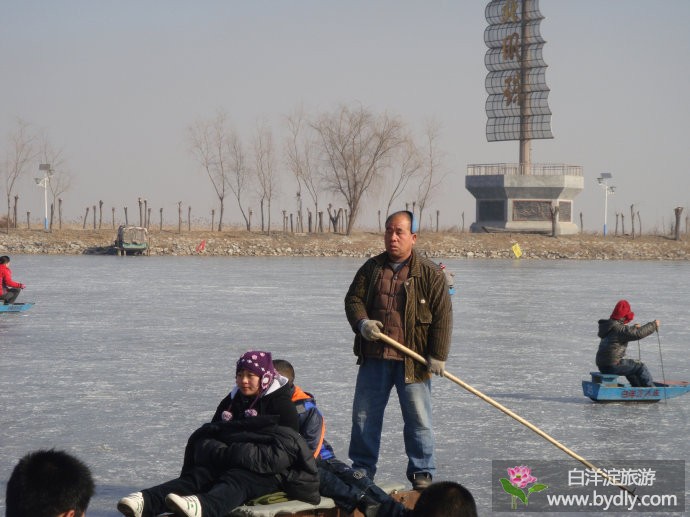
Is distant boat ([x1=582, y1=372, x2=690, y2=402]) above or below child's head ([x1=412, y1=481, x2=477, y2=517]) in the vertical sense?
below

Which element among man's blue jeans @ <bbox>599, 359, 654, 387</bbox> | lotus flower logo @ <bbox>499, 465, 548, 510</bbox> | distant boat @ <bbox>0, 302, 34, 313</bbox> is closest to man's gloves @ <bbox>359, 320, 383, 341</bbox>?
lotus flower logo @ <bbox>499, 465, 548, 510</bbox>

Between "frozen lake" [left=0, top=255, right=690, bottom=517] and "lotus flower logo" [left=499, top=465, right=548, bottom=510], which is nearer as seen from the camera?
"lotus flower logo" [left=499, top=465, right=548, bottom=510]

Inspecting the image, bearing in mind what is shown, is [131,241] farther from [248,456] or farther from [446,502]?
[446,502]

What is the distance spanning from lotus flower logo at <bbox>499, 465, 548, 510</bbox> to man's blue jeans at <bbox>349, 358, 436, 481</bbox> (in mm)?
528

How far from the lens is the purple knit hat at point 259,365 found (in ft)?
17.1

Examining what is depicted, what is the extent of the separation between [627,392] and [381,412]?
160 inches

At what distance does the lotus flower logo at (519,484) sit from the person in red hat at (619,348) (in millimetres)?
3191

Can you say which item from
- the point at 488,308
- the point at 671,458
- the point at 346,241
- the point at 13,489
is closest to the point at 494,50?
the point at 346,241

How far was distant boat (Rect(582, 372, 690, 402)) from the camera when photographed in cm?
954

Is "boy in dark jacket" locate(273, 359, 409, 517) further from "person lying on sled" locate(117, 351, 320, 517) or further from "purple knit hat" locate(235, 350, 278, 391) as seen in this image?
"purple knit hat" locate(235, 350, 278, 391)

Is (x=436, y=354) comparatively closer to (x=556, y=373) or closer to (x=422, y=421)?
(x=422, y=421)

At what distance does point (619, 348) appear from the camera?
9773mm

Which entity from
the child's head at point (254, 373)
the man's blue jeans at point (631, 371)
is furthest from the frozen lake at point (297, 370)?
the child's head at point (254, 373)

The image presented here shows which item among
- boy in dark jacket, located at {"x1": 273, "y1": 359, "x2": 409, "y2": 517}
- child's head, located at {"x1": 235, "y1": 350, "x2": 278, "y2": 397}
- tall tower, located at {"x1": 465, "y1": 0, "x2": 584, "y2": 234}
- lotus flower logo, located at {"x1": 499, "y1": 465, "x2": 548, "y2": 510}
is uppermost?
tall tower, located at {"x1": 465, "y1": 0, "x2": 584, "y2": 234}
